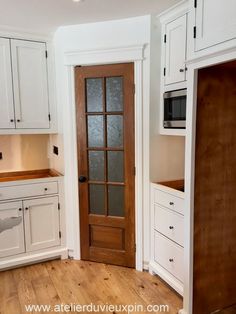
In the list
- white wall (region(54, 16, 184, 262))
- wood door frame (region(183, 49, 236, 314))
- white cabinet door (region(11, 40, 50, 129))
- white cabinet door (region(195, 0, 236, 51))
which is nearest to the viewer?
white cabinet door (region(195, 0, 236, 51))

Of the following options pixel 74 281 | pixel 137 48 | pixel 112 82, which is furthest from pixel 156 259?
pixel 137 48

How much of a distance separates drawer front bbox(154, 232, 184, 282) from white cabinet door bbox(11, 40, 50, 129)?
5.65 ft

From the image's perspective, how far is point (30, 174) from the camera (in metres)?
3.26

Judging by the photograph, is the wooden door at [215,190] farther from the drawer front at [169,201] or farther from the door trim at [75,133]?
the door trim at [75,133]

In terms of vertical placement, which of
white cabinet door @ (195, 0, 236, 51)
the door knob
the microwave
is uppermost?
white cabinet door @ (195, 0, 236, 51)

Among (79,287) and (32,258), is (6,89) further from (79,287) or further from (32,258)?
(79,287)

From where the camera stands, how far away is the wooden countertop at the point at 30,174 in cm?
304

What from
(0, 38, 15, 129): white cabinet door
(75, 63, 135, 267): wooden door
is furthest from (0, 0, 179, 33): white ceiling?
(75, 63, 135, 267): wooden door

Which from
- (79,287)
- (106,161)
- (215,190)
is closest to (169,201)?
(215,190)

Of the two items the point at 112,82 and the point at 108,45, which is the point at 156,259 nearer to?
the point at 112,82

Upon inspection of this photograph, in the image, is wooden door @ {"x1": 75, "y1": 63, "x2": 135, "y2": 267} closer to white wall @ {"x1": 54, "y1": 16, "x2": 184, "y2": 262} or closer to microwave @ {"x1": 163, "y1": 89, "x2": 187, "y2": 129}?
white wall @ {"x1": 54, "y1": 16, "x2": 184, "y2": 262}

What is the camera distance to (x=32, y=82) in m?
2.83

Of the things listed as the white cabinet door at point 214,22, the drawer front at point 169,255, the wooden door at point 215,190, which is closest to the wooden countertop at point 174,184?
the drawer front at point 169,255

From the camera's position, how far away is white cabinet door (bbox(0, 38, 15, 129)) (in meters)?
2.67
